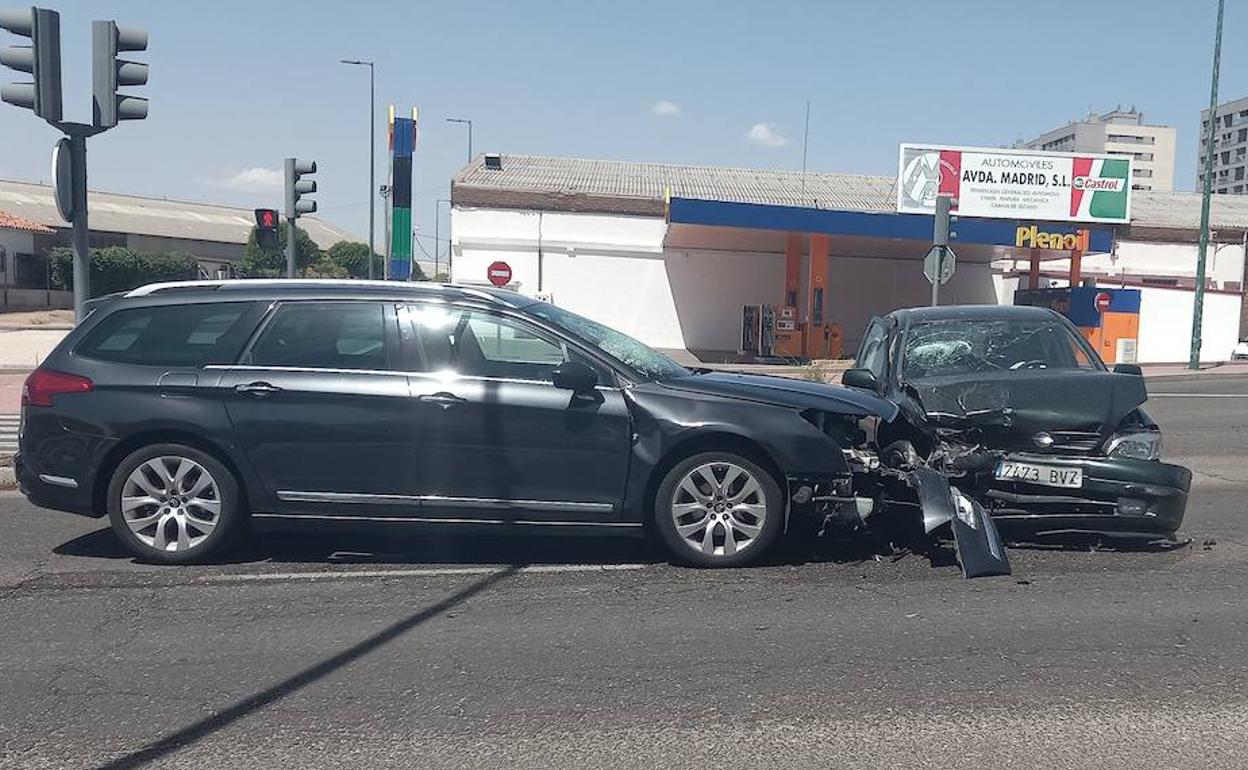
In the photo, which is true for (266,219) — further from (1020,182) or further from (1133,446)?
(1020,182)

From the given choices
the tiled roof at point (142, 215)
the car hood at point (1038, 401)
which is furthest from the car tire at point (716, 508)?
the tiled roof at point (142, 215)

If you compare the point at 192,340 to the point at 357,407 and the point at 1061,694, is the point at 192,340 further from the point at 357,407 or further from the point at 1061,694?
the point at 1061,694

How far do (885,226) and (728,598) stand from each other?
73.6ft

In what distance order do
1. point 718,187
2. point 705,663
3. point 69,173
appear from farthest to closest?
1. point 718,187
2. point 69,173
3. point 705,663

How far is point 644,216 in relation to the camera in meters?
34.0

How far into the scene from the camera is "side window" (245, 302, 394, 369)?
242 inches

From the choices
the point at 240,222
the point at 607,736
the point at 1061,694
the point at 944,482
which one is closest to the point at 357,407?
Result: the point at 607,736

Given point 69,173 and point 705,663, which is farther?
point 69,173

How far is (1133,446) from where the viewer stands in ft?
21.1

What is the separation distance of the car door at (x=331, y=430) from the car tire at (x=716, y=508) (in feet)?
4.95

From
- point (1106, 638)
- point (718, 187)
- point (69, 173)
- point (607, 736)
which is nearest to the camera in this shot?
point (607, 736)

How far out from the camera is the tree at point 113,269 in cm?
5041

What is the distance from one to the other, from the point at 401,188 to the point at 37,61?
15.2 metres

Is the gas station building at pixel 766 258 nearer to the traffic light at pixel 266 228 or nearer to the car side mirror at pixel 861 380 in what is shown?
the traffic light at pixel 266 228
